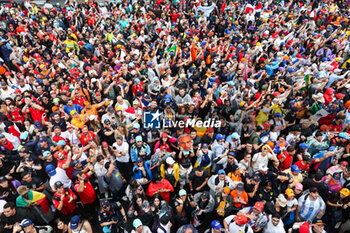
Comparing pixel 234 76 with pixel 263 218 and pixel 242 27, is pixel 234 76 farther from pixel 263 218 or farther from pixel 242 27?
pixel 242 27

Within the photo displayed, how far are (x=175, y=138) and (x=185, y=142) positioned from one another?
0.39 meters

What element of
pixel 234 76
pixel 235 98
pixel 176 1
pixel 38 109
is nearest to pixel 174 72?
pixel 234 76

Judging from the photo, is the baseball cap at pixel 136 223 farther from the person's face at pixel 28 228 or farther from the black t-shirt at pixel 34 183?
the black t-shirt at pixel 34 183

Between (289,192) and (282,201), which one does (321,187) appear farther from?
(282,201)

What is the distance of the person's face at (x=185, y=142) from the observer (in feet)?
17.5

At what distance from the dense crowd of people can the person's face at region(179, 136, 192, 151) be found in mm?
28

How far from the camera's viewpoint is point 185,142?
5402mm

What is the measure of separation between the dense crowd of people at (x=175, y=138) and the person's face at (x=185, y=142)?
3 cm

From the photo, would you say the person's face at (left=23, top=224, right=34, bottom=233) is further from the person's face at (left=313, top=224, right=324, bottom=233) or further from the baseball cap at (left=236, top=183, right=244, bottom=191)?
the person's face at (left=313, top=224, right=324, bottom=233)

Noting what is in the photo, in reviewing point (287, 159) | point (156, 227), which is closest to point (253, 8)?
point (287, 159)

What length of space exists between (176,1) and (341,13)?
1107cm

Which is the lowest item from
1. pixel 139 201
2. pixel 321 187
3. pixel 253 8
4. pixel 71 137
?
pixel 139 201

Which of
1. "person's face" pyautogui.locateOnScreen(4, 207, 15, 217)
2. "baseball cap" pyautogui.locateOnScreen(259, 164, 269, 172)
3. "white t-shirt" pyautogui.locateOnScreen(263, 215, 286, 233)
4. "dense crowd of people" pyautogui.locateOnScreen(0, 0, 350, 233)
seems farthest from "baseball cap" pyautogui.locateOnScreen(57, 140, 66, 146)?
"white t-shirt" pyautogui.locateOnScreen(263, 215, 286, 233)

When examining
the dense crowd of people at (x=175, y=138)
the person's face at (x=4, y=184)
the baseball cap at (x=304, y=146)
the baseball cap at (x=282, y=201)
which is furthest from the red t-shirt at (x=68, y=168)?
the baseball cap at (x=304, y=146)
